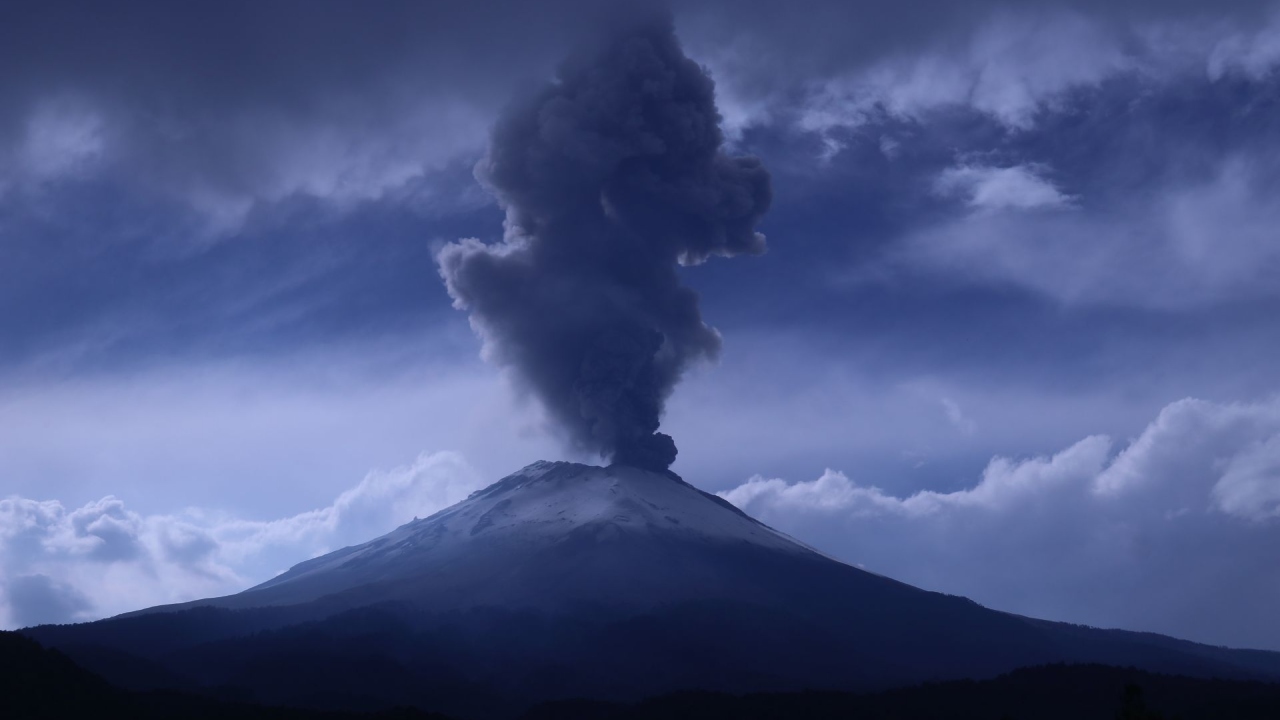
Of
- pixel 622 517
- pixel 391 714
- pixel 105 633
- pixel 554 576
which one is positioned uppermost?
pixel 622 517

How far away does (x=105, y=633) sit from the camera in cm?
8094

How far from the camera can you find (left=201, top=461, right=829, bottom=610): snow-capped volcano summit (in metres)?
92.6

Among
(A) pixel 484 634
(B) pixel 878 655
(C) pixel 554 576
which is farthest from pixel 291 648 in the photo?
(B) pixel 878 655

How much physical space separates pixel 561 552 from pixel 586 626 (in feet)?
53.5

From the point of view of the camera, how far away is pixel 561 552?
328ft

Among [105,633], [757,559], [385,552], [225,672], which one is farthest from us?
[385,552]

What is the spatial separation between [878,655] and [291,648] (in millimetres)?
43110

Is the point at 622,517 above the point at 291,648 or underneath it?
above

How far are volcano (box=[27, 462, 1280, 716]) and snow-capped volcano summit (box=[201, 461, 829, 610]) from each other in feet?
0.92

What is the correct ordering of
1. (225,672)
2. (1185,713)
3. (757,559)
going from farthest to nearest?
(757,559) → (225,672) → (1185,713)

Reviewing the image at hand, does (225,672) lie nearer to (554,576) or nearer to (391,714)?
(391,714)

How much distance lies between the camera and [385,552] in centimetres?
11319

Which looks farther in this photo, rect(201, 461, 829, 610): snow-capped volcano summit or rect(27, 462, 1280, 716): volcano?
rect(201, 461, 829, 610): snow-capped volcano summit

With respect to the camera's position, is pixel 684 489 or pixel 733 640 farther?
pixel 684 489
